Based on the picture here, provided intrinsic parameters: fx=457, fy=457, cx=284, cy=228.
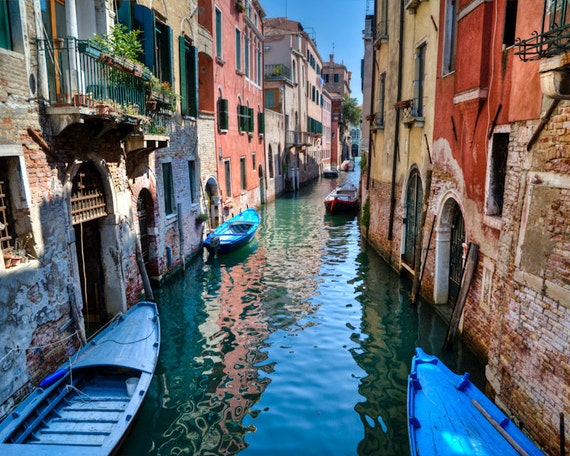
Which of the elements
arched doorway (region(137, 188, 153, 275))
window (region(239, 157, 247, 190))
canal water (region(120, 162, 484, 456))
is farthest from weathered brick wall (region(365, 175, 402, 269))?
window (region(239, 157, 247, 190))

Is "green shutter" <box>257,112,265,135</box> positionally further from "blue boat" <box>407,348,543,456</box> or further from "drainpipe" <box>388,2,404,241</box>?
"blue boat" <box>407,348,543,456</box>

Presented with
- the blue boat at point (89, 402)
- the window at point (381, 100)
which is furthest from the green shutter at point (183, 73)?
the blue boat at point (89, 402)

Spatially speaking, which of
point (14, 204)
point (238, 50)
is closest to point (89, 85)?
point (14, 204)

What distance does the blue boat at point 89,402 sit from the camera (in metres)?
4.47

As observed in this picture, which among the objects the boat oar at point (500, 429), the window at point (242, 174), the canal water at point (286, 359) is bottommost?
the canal water at point (286, 359)

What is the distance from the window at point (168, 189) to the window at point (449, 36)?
6663mm

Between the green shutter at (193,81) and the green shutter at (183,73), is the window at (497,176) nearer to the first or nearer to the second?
the green shutter at (183,73)

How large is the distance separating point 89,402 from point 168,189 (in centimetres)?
680

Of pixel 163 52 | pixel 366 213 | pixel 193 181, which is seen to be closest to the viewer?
pixel 163 52

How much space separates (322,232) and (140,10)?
1055cm

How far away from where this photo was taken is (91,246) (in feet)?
A: 27.0

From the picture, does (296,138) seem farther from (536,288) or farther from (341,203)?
(536,288)

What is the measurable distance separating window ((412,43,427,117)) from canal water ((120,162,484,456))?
3.98 meters

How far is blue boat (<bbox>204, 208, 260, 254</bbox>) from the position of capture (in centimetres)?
1303
